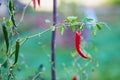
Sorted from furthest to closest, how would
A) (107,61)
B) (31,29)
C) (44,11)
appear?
(44,11) → (31,29) → (107,61)

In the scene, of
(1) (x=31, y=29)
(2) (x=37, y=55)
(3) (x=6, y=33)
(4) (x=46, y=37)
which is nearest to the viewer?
(3) (x=6, y=33)

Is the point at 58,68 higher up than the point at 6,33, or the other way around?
the point at 6,33

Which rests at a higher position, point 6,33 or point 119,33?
point 6,33

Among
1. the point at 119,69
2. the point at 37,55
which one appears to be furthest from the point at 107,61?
the point at 37,55

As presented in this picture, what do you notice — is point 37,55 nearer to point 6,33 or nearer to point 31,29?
point 31,29

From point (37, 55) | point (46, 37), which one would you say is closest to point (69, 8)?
point (46, 37)

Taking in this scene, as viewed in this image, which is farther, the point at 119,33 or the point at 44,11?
the point at 44,11

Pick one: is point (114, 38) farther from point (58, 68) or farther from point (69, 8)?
point (58, 68)

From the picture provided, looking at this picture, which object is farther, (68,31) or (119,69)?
(68,31)

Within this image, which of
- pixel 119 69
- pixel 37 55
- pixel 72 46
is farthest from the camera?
pixel 72 46
